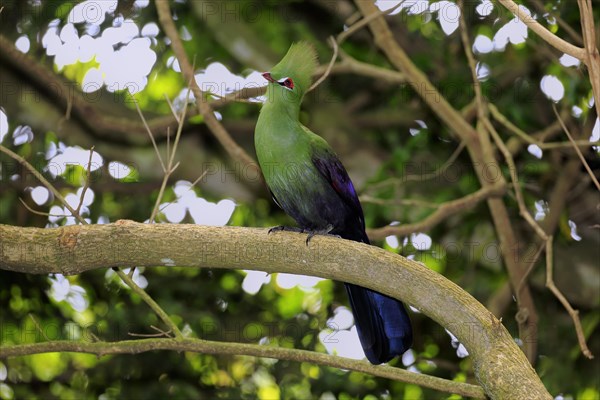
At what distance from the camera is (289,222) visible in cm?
568

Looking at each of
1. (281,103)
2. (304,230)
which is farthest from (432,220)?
(281,103)

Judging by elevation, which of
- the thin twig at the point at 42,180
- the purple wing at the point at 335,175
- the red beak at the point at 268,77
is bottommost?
the purple wing at the point at 335,175

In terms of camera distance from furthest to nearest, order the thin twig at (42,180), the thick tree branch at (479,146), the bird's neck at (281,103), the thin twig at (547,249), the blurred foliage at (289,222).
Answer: the blurred foliage at (289,222) < the thick tree branch at (479,146) < the bird's neck at (281,103) < the thin twig at (547,249) < the thin twig at (42,180)

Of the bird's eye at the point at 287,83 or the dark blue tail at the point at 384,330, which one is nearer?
the dark blue tail at the point at 384,330

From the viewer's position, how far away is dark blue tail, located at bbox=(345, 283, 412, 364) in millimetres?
3188

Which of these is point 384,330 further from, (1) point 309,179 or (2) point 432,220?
(2) point 432,220

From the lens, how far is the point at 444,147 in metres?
5.52

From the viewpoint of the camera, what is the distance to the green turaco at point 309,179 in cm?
322

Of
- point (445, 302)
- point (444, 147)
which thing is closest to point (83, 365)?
point (444, 147)

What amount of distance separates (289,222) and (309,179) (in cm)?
230

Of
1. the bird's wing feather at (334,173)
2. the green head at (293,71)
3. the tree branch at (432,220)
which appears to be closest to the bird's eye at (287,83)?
the green head at (293,71)

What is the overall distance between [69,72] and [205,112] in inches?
82.1

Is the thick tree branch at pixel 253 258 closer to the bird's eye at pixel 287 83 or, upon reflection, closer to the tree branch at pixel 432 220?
the bird's eye at pixel 287 83

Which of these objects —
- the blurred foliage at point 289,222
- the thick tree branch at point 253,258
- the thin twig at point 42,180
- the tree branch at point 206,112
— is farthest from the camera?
the blurred foliage at point 289,222
